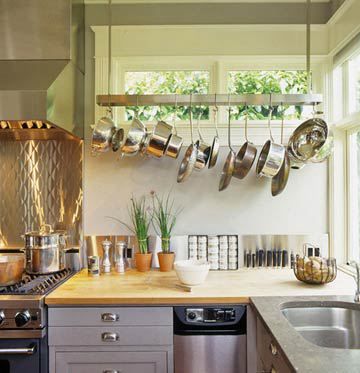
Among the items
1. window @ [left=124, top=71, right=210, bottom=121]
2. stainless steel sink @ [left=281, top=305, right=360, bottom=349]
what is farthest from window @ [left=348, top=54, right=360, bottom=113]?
stainless steel sink @ [left=281, top=305, right=360, bottom=349]

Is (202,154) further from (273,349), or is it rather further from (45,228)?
(273,349)

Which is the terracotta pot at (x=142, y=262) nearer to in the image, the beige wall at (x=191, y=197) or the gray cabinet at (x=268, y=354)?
the beige wall at (x=191, y=197)

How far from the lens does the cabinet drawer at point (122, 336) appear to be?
1677 mm

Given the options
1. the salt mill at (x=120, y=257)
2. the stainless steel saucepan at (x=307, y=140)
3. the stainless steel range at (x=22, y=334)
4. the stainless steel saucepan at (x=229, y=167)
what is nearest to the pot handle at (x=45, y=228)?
the salt mill at (x=120, y=257)

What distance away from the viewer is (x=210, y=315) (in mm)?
1682

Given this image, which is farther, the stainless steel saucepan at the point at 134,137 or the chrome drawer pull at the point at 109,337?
the stainless steel saucepan at the point at 134,137

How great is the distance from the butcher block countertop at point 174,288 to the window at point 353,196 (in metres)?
0.23

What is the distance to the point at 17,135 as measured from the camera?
7.42 ft

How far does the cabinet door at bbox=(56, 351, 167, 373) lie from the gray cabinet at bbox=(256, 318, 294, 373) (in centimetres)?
43

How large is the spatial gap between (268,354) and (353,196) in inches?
50.4

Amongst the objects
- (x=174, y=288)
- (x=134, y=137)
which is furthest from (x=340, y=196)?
(x=134, y=137)

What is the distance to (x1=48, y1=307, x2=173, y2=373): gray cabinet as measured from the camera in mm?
1676

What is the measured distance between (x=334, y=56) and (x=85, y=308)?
6.72 feet

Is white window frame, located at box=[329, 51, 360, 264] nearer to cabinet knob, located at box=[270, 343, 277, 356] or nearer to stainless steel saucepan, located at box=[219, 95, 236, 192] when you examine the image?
stainless steel saucepan, located at box=[219, 95, 236, 192]
